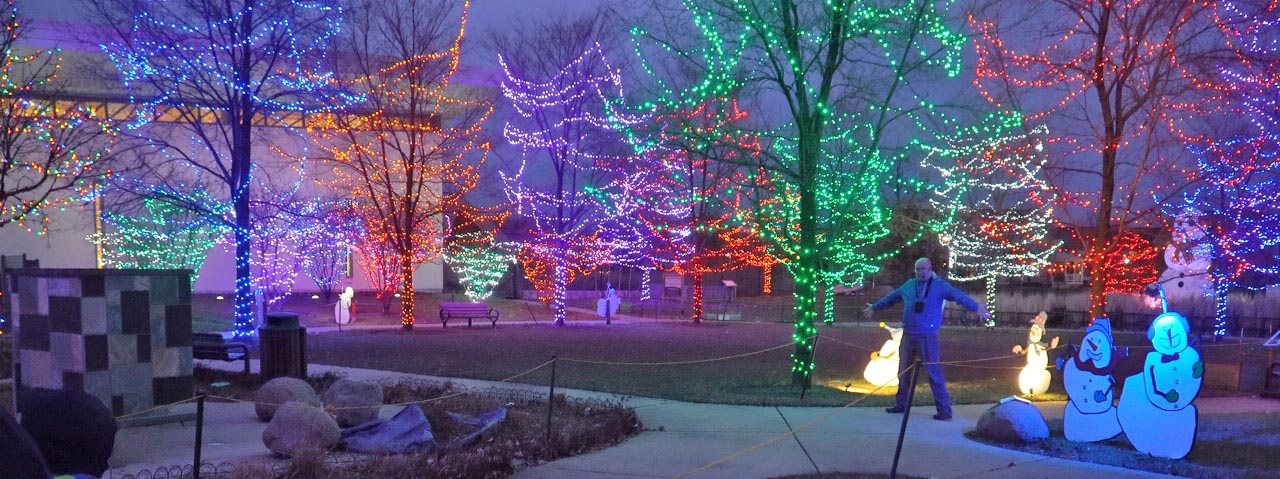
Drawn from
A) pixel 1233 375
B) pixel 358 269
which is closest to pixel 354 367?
pixel 1233 375

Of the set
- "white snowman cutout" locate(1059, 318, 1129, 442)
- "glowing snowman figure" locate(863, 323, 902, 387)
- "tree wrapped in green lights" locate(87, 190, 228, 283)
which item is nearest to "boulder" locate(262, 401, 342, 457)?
"white snowman cutout" locate(1059, 318, 1129, 442)

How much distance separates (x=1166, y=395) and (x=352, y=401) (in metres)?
7.54

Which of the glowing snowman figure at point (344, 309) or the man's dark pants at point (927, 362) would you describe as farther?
the glowing snowman figure at point (344, 309)

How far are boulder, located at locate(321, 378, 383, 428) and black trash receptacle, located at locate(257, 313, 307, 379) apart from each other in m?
2.96

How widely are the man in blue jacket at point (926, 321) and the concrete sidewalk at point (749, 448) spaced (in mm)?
308

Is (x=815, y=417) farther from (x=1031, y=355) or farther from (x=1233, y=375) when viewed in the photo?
(x=1233, y=375)

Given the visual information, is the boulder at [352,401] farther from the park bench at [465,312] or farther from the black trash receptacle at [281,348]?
the park bench at [465,312]

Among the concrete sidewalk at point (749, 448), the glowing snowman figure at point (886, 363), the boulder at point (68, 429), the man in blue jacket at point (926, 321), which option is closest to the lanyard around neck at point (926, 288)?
the man in blue jacket at point (926, 321)

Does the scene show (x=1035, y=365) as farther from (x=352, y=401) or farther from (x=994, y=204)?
(x=994, y=204)

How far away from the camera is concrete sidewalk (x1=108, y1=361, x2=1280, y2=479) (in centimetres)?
725

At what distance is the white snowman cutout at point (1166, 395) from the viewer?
309 inches

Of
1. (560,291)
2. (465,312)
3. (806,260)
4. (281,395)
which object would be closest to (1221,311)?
(560,291)

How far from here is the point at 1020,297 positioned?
3662 centimetres

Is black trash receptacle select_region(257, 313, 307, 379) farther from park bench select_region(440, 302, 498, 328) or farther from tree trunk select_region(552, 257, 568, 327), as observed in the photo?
tree trunk select_region(552, 257, 568, 327)
